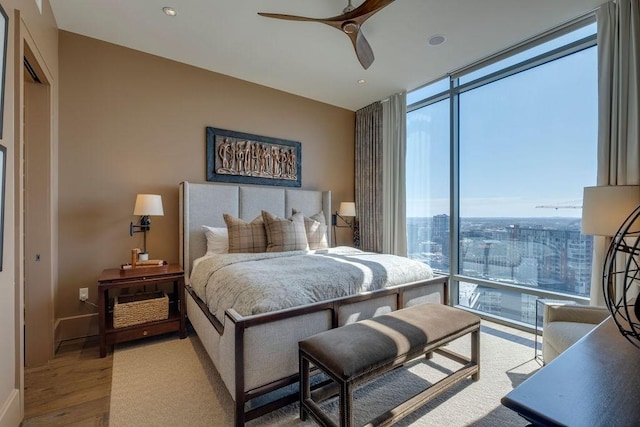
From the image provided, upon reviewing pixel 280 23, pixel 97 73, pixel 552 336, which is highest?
pixel 280 23

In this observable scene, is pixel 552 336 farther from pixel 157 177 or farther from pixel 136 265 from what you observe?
pixel 157 177

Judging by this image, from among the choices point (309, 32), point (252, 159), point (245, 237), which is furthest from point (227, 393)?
point (309, 32)

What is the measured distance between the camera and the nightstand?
2537 mm

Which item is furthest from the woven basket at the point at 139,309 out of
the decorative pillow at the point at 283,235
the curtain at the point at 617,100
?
the curtain at the point at 617,100

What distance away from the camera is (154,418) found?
1.78m

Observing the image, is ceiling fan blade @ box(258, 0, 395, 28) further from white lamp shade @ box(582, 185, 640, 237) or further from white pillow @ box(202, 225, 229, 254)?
white pillow @ box(202, 225, 229, 254)

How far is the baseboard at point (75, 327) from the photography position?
111 inches

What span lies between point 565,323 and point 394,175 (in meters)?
2.77

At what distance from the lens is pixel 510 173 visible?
3326 millimetres

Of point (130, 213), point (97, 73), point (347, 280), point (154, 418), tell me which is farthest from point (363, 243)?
point (97, 73)

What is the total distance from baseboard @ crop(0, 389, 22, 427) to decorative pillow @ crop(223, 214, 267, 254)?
180 cm

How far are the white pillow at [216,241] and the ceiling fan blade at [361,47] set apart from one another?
2302 millimetres

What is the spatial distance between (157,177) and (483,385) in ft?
12.1

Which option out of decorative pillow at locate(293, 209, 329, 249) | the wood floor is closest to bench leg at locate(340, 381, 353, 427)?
the wood floor
